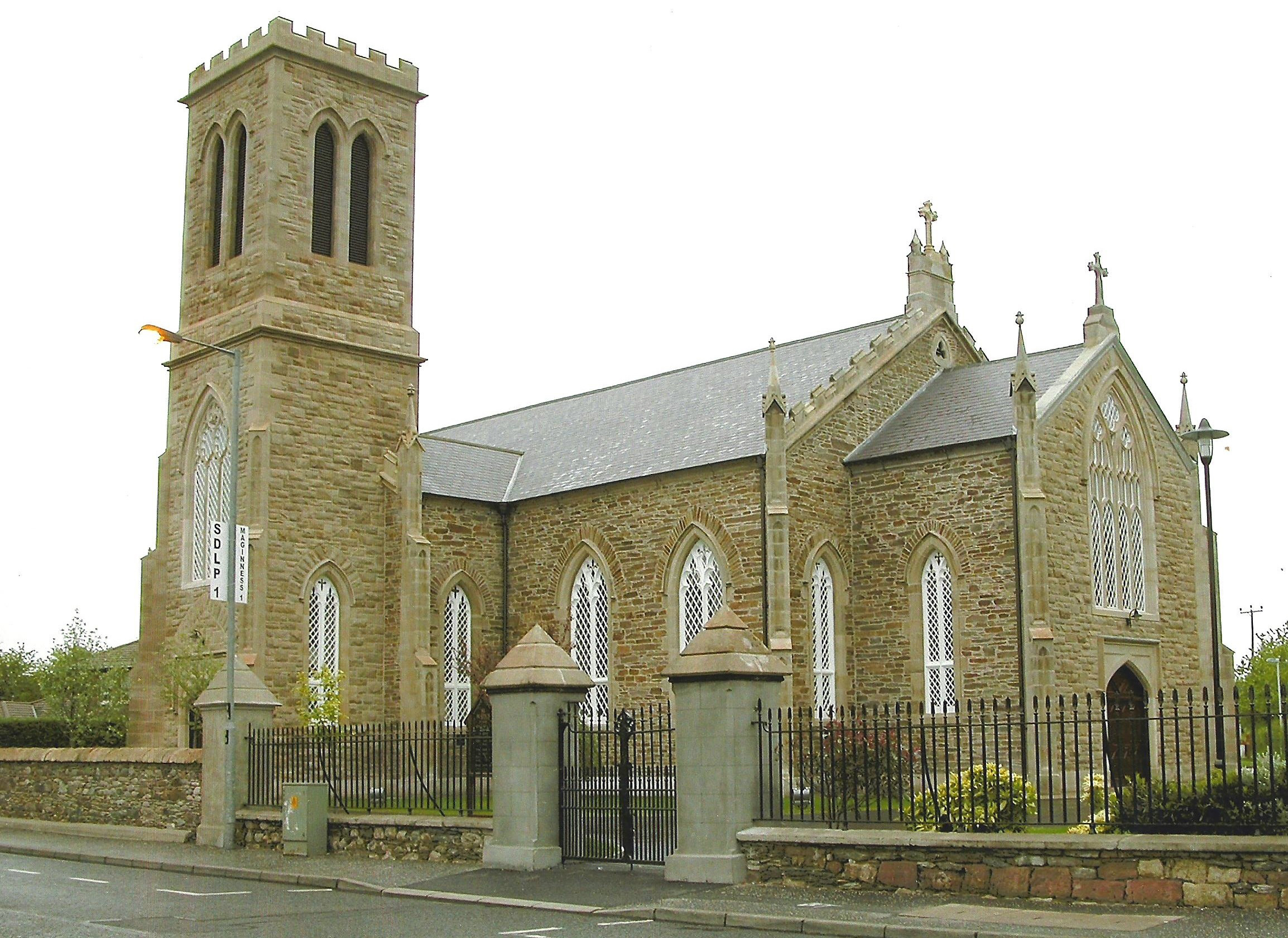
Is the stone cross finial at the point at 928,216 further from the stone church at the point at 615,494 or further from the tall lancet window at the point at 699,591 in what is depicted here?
the tall lancet window at the point at 699,591

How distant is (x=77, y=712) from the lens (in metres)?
38.0

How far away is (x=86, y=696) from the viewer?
38.4 meters

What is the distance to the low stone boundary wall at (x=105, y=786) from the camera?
25609 mm

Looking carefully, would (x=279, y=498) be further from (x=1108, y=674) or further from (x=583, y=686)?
(x=1108, y=674)

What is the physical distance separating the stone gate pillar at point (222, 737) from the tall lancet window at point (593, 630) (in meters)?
9.60

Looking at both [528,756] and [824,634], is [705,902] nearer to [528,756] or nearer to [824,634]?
[528,756]

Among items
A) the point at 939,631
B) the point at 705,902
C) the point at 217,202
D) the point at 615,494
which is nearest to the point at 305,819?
the point at 705,902

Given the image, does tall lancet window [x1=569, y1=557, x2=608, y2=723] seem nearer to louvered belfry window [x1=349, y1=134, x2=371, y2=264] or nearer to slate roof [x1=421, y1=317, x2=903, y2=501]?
slate roof [x1=421, y1=317, x2=903, y2=501]

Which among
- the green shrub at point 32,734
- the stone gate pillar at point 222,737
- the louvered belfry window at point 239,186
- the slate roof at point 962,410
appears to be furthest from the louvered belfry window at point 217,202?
the slate roof at point 962,410

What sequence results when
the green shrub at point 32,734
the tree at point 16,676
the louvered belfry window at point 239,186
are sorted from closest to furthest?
the louvered belfry window at point 239,186 → the green shrub at point 32,734 → the tree at point 16,676

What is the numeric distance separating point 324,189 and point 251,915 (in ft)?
71.9

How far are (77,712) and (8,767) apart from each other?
753 centimetres

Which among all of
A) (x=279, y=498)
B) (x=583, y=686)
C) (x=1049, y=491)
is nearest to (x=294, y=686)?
(x=279, y=498)

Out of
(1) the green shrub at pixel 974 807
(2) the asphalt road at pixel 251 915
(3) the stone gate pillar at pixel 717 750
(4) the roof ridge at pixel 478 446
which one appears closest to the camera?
(2) the asphalt road at pixel 251 915
